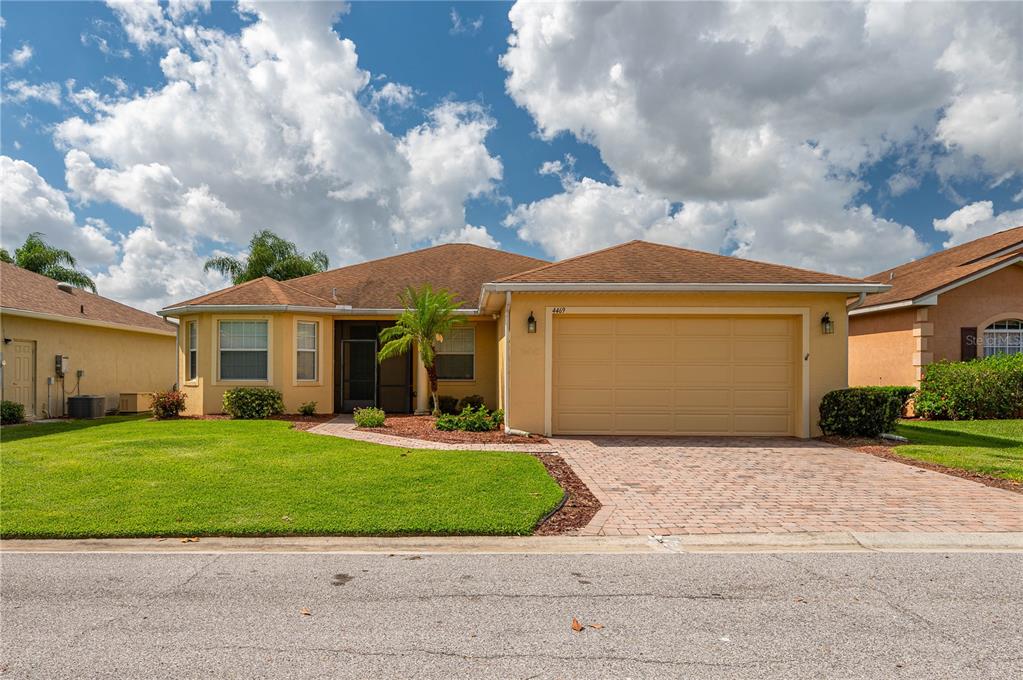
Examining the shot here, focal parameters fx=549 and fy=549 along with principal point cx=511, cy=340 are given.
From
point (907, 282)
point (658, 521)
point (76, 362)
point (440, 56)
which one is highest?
point (440, 56)

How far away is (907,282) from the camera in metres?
16.7

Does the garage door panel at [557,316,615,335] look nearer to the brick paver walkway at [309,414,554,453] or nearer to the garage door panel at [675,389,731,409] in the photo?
the garage door panel at [675,389,731,409]

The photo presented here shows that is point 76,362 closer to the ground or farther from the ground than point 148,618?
farther from the ground

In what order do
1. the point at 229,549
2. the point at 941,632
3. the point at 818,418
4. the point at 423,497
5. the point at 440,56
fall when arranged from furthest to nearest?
the point at 440,56, the point at 818,418, the point at 423,497, the point at 229,549, the point at 941,632

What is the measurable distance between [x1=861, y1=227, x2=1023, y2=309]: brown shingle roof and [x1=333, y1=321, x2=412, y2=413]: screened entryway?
1311 centimetres

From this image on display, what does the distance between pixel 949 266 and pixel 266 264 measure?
Result: 32.5 m

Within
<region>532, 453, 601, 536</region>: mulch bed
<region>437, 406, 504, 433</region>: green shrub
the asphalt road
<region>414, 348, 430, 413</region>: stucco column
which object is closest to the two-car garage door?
<region>437, 406, 504, 433</region>: green shrub

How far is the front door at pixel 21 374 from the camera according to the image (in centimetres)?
1382

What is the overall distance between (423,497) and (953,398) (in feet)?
47.9

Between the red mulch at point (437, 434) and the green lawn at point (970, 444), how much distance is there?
21.5ft

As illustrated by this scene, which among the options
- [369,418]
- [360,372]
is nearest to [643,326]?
[369,418]

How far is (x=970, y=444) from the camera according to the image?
34.1ft

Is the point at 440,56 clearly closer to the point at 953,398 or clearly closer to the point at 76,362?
the point at 76,362

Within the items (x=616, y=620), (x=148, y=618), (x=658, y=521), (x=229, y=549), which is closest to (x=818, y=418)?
(x=658, y=521)
